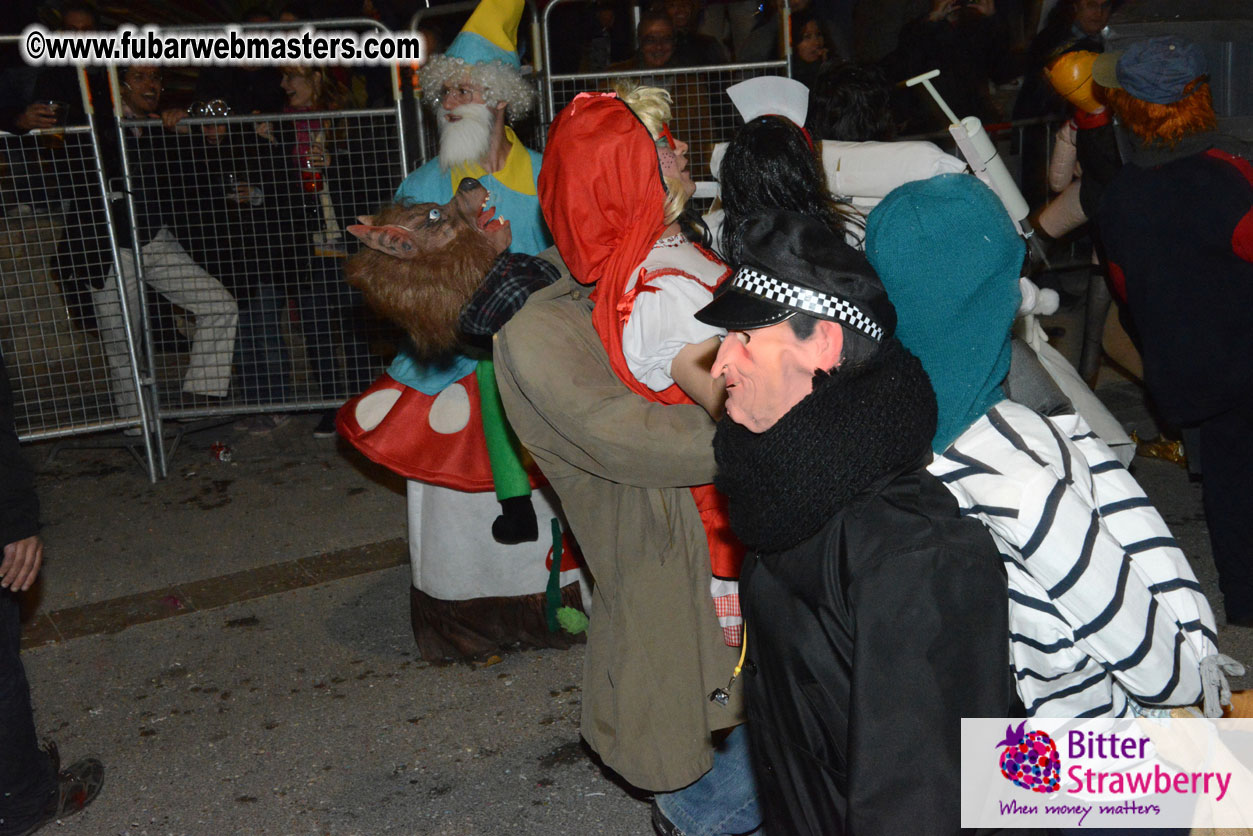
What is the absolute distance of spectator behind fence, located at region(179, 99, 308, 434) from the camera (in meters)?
6.29

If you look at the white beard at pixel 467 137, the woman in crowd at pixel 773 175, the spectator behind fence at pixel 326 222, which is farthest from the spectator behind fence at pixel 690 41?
the woman in crowd at pixel 773 175

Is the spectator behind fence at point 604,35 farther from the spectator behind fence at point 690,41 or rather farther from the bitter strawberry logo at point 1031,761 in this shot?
the bitter strawberry logo at point 1031,761

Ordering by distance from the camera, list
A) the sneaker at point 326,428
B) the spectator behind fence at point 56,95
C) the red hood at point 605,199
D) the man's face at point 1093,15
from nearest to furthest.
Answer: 1. the red hood at point 605,199
2. the spectator behind fence at point 56,95
3. the sneaker at point 326,428
4. the man's face at point 1093,15

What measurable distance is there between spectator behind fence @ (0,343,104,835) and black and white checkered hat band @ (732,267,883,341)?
2323 millimetres

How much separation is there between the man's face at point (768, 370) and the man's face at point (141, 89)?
19.7ft

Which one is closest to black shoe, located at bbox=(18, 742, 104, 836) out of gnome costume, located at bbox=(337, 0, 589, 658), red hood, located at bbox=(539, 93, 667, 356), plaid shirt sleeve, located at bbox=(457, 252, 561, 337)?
gnome costume, located at bbox=(337, 0, 589, 658)

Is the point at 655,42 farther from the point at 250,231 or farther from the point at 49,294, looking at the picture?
the point at 49,294

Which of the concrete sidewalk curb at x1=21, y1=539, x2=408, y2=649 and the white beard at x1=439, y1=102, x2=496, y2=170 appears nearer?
the white beard at x1=439, y1=102, x2=496, y2=170

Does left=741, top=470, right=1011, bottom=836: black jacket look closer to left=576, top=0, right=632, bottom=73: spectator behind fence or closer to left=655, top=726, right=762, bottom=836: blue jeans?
left=655, top=726, right=762, bottom=836: blue jeans

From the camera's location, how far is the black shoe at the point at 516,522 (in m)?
3.89

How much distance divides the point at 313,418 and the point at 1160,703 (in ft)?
20.9

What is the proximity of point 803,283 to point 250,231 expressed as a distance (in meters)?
5.81

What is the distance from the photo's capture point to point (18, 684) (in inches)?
124

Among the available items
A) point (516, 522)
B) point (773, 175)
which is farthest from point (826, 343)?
point (516, 522)
